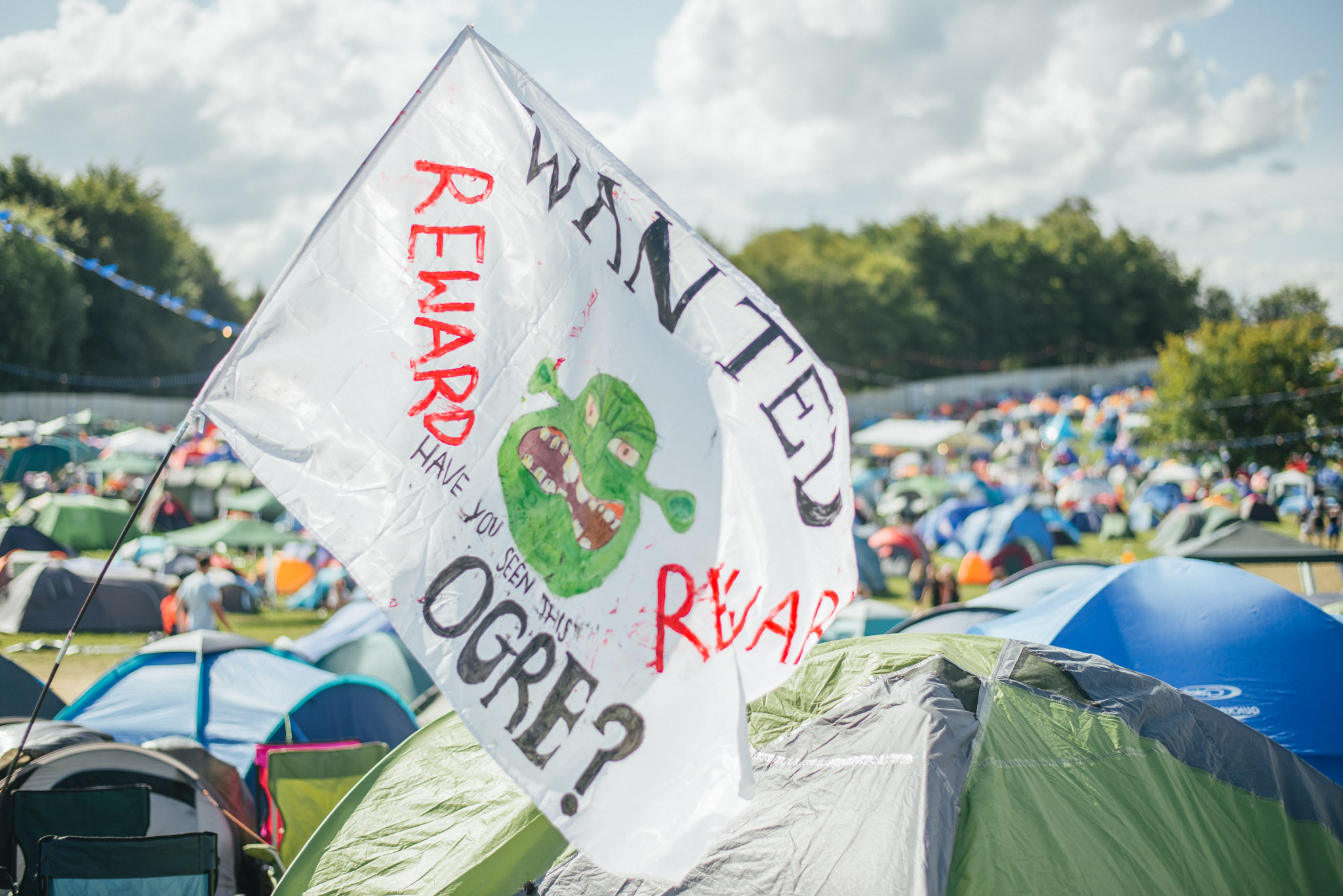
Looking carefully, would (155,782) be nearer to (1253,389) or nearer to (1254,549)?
(1254,549)

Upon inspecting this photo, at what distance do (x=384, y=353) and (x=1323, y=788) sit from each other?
374 centimetres

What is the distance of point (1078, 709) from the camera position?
346cm

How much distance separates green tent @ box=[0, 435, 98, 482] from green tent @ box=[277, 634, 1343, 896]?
2933cm

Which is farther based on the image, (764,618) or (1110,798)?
(1110,798)

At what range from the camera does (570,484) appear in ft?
7.72

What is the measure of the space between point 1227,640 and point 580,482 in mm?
4121

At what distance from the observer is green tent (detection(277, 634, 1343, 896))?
2.95m

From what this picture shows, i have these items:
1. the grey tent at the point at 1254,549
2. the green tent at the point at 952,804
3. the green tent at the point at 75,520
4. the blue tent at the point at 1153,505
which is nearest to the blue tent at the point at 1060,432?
the blue tent at the point at 1153,505

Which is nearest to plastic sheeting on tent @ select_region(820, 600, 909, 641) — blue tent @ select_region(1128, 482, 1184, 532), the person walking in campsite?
the person walking in campsite

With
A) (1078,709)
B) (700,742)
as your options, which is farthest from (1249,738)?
(700,742)

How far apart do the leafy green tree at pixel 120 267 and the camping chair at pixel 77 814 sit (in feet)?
140

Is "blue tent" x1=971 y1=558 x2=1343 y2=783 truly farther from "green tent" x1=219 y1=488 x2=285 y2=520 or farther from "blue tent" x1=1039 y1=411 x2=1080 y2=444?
"blue tent" x1=1039 y1=411 x2=1080 y2=444

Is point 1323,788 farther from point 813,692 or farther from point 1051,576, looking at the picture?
point 1051,576

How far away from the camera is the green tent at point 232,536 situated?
58.9 ft
